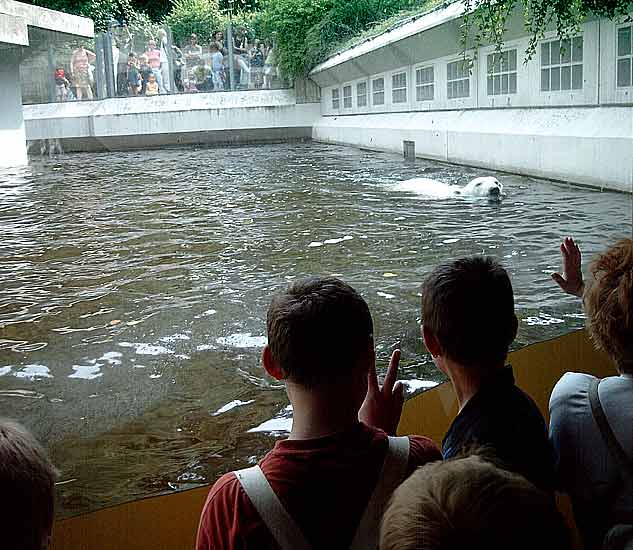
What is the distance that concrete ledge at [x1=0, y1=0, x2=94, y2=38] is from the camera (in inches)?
598

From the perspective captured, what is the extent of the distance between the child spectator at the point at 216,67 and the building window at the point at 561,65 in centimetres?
1508

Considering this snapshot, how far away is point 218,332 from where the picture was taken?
3.78 meters

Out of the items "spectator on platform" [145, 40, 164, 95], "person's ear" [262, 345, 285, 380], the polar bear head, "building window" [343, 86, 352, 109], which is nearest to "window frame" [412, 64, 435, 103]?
"building window" [343, 86, 352, 109]

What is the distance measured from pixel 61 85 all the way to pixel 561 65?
16897mm

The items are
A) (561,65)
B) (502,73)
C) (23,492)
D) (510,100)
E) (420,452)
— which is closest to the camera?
(23,492)

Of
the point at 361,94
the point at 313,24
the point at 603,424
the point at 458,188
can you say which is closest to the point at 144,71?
the point at 313,24

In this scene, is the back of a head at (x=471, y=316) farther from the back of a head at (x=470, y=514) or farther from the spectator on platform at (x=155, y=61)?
the spectator on platform at (x=155, y=61)

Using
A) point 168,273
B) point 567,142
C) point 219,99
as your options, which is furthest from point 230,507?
point 219,99

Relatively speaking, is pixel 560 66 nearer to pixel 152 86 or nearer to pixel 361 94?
pixel 361 94

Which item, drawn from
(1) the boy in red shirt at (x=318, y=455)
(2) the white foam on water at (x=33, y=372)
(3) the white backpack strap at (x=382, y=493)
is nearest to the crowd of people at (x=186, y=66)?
(2) the white foam on water at (x=33, y=372)

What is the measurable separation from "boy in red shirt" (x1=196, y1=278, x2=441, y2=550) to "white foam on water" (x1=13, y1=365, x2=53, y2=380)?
Result: 2075 millimetres

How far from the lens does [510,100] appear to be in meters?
11.0

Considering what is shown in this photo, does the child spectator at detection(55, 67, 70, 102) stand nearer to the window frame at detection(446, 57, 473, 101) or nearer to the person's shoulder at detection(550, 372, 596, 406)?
the window frame at detection(446, 57, 473, 101)

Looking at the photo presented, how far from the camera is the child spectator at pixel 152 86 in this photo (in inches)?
928
